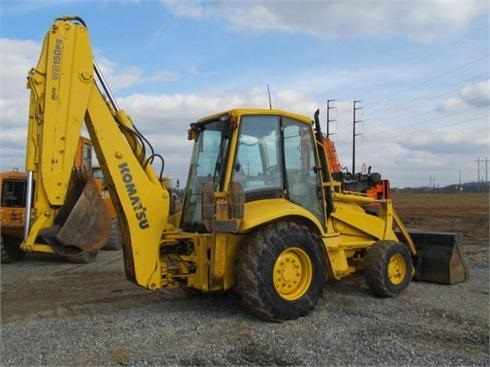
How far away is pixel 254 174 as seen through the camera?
22.3ft

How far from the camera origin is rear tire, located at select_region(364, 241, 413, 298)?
7805 millimetres

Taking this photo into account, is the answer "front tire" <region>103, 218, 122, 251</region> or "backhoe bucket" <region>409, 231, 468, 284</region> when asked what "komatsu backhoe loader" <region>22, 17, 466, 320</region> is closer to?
"backhoe bucket" <region>409, 231, 468, 284</region>

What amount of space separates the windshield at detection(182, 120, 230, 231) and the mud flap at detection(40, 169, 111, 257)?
109 cm

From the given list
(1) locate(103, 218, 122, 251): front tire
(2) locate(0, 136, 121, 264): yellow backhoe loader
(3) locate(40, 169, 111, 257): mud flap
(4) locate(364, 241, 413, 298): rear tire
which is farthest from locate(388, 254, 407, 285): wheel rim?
(1) locate(103, 218, 122, 251): front tire

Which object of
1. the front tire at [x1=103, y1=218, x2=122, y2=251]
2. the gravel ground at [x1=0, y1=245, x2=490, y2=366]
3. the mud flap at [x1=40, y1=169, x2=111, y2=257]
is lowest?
the gravel ground at [x1=0, y1=245, x2=490, y2=366]

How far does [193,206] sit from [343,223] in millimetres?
2330

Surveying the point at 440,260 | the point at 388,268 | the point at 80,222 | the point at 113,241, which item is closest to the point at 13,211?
the point at 113,241

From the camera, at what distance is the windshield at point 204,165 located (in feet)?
22.2

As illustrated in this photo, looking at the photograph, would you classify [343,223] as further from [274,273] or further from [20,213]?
[20,213]

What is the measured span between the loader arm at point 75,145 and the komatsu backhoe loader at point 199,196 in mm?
12

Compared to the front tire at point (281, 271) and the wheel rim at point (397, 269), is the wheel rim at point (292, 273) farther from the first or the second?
the wheel rim at point (397, 269)

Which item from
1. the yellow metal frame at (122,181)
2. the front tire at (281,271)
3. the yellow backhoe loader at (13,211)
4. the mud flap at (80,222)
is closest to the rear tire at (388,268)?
the yellow metal frame at (122,181)

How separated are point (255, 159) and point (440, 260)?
13.8ft

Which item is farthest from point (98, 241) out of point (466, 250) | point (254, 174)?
point (466, 250)
